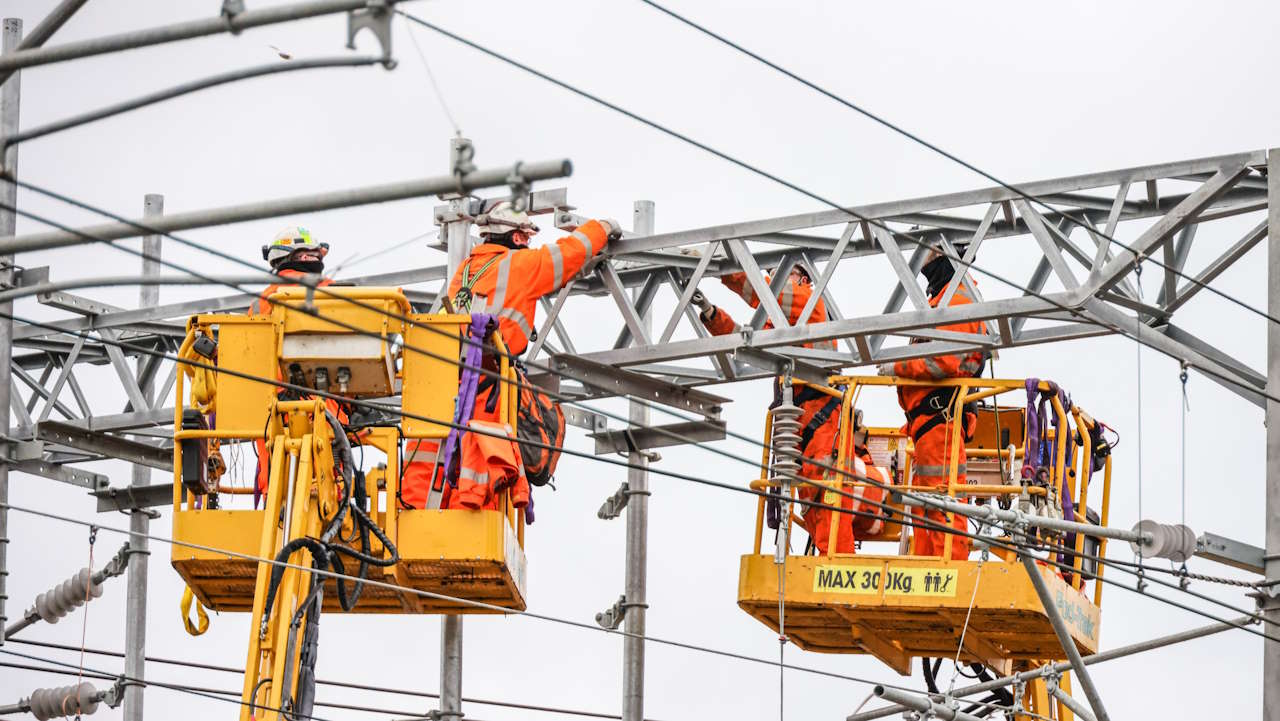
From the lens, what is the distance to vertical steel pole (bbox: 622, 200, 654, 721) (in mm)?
22859

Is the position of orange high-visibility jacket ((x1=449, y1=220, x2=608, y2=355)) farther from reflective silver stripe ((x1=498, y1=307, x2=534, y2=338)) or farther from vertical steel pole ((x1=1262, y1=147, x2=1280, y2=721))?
vertical steel pole ((x1=1262, y1=147, x2=1280, y2=721))

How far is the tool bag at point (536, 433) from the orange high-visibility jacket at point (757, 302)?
5.06 ft

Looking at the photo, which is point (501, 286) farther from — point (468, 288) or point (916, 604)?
point (916, 604)

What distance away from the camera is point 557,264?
20.4m

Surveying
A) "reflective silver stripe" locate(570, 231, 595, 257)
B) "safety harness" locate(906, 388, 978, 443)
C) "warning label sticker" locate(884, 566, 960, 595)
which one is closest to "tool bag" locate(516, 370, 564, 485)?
"reflective silver stripe" locate(570, 231, 595, 257)

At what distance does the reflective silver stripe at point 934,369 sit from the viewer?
2073 centimetres

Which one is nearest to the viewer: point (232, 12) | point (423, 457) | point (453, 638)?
point (232, 12)

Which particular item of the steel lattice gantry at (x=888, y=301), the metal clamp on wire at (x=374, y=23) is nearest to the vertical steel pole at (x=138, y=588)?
the steel lattice gantry at (x=888, y=301)

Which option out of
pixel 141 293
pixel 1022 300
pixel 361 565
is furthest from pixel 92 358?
pixel 1022 300

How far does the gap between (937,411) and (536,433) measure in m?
3.16

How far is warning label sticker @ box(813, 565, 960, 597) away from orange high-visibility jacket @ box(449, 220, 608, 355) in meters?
2.86

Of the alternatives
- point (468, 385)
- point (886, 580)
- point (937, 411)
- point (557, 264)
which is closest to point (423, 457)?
point (468, 385)

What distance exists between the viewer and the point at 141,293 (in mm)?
24297

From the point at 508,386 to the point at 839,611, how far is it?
3.25 metres
